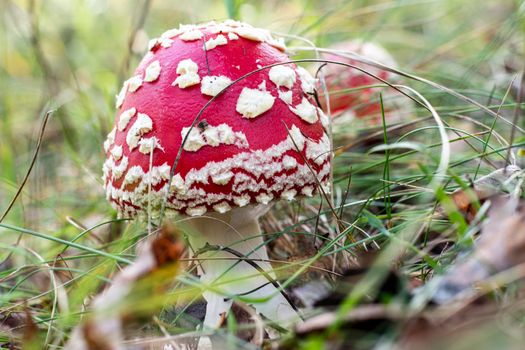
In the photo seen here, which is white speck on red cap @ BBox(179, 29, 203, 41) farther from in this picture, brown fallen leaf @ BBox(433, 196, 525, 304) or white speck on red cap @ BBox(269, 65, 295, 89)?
brown fallen leaf @ BBox(433, 196, 525, 304)

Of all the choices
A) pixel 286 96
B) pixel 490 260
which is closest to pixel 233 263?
pixel 286 96

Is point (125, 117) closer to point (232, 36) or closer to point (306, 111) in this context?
point (232, 36)

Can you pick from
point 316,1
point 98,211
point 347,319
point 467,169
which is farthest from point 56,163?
point 316,1

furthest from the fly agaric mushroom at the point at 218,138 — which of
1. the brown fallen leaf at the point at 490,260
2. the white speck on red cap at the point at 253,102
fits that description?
the brown fallen leaf at the point at 490,260

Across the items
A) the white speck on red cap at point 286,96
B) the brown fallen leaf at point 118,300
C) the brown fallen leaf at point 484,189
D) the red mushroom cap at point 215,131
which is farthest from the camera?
the white speck on red cap at point 286,96

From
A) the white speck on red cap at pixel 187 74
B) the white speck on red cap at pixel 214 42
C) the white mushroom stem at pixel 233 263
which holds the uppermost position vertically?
the white speck on red cap at pixel 214 42

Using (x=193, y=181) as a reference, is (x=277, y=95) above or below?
above

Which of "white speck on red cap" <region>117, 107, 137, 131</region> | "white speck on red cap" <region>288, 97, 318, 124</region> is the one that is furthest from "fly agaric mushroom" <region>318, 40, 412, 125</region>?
"white speck on red cap" <region>117, 107, 137, 131</region>

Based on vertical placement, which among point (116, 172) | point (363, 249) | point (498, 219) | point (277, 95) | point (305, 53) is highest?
point (305, 53)

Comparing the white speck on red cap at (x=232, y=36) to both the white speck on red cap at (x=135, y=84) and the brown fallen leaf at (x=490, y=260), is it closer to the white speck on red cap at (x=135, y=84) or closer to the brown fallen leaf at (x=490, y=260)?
the white speck on red cap at (x=135, y=84)

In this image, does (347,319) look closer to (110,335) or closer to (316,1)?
(110,335)
